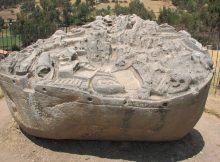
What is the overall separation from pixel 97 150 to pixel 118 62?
1585 millimetres

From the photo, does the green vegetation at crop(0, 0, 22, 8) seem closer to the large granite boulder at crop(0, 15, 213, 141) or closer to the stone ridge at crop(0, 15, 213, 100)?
the stone ridge at crop(0, 15, 213, 100)

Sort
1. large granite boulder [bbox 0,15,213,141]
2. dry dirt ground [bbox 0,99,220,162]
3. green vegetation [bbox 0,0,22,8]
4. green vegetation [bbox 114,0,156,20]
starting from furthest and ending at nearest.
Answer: green vegetation [bbox 0,0,22,8] < green vegetation [bbox 114,0,156,20] < dry dirt ground [bbox 0,99,220,162] < large granite boulder [bbox 0,15,213,141]

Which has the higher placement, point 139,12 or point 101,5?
point 139,12

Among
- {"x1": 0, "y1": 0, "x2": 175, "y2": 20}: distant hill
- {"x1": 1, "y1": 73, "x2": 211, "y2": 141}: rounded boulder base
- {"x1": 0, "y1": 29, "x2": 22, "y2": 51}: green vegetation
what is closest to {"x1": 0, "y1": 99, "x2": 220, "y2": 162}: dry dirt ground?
{"x1": 1, "y1": 73, "x2": 211, "y2": 141}: rounded boulder base

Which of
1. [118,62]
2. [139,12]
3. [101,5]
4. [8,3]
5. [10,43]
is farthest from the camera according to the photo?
[8,3]

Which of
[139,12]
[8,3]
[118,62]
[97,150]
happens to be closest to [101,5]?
[8,3]

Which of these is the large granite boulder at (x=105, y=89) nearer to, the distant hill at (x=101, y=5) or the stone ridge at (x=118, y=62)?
the stone ridge at (x=118, y=62)

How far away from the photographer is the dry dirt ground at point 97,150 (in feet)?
23.3

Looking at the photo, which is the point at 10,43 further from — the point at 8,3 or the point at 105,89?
the point at 8,3

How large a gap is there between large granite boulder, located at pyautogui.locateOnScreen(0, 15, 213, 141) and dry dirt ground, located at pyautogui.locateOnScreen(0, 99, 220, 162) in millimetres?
325

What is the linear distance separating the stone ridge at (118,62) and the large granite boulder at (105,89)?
2 cm

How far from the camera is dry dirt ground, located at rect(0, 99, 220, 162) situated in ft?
23.3

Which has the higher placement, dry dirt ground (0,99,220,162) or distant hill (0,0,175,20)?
dry dirt ground (0,99,220,162)

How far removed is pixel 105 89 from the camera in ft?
21.0
